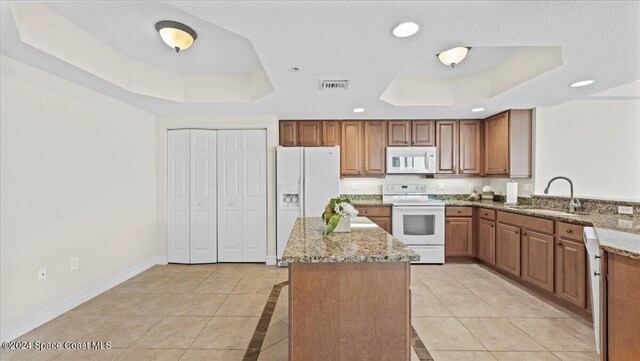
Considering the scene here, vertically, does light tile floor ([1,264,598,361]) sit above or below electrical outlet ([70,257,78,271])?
below

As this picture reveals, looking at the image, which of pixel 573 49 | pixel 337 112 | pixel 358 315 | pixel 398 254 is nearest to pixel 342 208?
pixel 398 254

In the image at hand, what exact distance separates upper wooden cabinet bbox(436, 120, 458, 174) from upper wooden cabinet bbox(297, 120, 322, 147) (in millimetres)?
1985

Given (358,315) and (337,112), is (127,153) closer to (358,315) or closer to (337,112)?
(337,112)

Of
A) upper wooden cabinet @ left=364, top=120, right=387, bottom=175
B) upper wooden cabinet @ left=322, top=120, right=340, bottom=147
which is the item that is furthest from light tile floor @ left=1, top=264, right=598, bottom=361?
upper wooden cabinet @ left=322, top=120, right=340, bottom=147

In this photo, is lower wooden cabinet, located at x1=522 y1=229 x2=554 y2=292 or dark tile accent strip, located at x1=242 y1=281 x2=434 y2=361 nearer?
dark tile accent strip, located at x1=242 y1=281 x2=434 y2=361

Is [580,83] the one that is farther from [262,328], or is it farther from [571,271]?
[262,328]

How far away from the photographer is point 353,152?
451 cm

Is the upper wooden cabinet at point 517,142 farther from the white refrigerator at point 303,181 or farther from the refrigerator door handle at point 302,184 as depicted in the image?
the refrigerator door handle at point 302,184

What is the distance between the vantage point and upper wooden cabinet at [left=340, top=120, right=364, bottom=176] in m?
4.50

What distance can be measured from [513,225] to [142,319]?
4211 mm

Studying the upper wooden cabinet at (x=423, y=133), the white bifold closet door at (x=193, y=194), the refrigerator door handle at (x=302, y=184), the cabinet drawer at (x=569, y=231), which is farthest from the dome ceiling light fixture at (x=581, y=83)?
the white bifold closet door at (x=193, y=194)

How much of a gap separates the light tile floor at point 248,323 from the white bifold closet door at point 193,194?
2.09ft

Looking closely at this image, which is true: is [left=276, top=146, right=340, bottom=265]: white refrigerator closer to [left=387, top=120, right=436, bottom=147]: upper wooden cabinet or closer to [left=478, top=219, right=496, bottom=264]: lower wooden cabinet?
[left=387, top=120, right=436, bottom=147]: upper wooden cabinet

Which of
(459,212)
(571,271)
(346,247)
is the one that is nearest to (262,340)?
(346,247)
